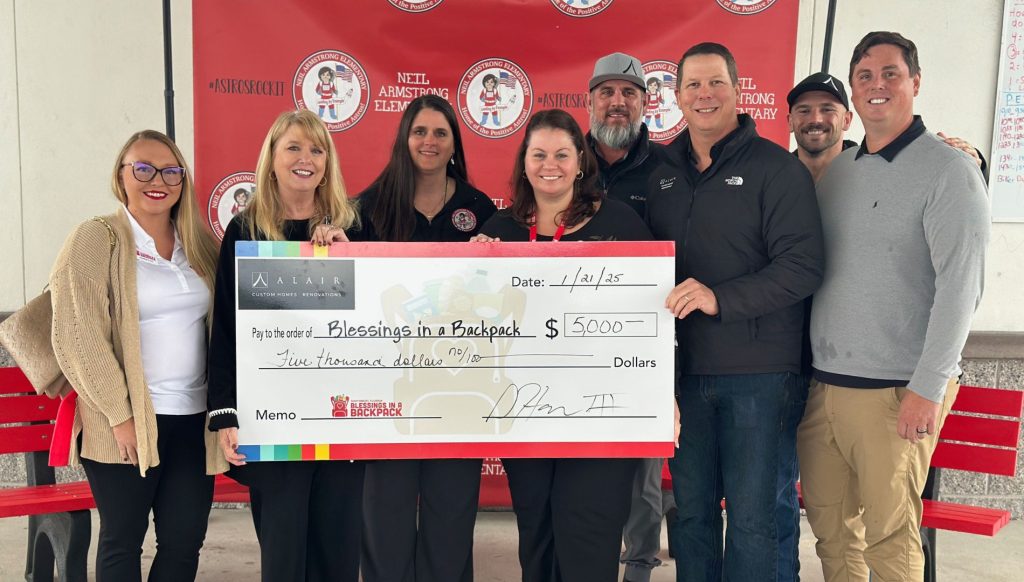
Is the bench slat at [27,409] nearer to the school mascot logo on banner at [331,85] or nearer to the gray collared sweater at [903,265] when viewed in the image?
the school mascot logo on banner at [331,85]

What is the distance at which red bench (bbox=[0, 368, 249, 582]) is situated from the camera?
8.84 feet

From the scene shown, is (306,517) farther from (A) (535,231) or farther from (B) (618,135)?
(B) (618,135)

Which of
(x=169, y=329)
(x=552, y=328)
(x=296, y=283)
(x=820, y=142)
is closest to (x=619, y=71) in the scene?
(x=820, y=142)

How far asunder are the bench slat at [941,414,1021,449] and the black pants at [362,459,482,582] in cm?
202

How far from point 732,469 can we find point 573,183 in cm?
104

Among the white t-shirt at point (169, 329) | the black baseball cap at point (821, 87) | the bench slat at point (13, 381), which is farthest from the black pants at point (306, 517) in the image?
the black baseball cap at point (821, 87)

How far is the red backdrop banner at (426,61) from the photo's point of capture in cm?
368

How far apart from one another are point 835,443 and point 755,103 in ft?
6.46

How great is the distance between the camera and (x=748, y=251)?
236 centimetres

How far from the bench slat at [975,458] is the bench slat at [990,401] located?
0.15m

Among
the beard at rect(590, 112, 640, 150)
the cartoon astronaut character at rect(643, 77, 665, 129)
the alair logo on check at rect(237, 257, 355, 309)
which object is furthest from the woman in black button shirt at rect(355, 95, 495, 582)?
the cartoon astronaut character at rect(643, 77, 665, 129)

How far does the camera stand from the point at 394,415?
7.67ft

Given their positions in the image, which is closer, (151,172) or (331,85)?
(151,172)

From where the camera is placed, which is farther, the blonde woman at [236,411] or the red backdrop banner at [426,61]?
the red backdrop banner at [426,61]
